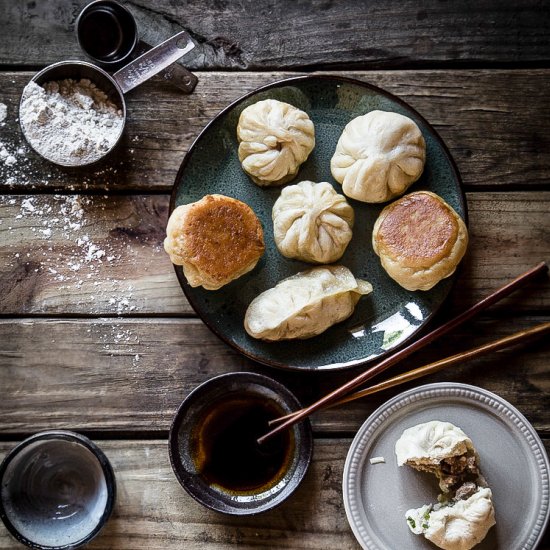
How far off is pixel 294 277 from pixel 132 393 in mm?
527

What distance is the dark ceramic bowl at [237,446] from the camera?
76.4 inches

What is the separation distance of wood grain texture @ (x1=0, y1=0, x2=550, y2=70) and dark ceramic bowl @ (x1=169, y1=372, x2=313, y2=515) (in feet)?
2.82

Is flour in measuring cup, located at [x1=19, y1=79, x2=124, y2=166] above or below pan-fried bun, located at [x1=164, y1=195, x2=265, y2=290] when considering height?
above

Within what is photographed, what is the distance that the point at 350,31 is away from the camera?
211 centimetres

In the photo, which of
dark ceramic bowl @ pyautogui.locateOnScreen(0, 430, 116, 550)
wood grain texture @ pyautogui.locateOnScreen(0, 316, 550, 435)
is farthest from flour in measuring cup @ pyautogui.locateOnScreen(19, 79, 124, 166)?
dark ceramic bowl @ pyautogui.locateOnScreen(0, 430, 116, 550)

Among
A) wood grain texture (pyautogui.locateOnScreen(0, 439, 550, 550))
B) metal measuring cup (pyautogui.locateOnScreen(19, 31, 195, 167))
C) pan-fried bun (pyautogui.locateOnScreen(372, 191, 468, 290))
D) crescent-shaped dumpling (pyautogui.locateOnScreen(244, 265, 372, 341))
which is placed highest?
metal measuring cup (pyautogui.locateOnScreen(19, 31, 195, 167))

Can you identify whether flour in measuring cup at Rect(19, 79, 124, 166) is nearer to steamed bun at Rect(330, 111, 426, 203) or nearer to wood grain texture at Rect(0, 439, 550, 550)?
steamed bun at Rect(330, 111, 426, 203)

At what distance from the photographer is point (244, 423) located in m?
2.03

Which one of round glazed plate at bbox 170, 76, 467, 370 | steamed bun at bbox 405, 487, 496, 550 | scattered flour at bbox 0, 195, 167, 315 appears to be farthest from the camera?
scattered flour at bbox 0, 195, 167, 315

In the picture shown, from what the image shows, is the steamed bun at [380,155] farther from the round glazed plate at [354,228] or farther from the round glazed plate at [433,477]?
the round glazed plate at [433,477]

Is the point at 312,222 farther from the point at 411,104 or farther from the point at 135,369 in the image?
the point at 135,369

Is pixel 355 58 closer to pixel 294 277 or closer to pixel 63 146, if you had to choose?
pixel 294 277

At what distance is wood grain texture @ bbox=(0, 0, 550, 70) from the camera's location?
82.8 inches

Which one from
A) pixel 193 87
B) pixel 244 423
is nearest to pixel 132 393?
pixel 244 423
